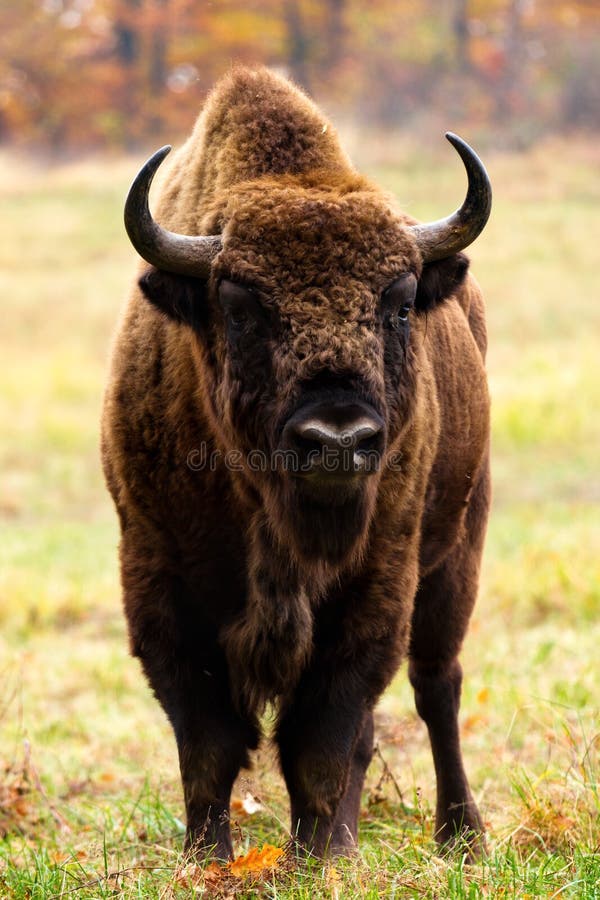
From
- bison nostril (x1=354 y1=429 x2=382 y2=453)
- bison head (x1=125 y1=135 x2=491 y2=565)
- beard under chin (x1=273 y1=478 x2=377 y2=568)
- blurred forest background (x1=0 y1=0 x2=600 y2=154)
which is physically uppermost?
blurred forest background (x1=0 y1=0 x2=600 y2=154)

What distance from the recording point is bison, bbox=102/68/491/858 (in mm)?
3998

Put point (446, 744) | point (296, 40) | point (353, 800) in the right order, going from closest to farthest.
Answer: point (353, 800), point (446, 744), point (296, 40)

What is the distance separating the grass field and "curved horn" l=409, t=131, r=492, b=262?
1959 millimetres

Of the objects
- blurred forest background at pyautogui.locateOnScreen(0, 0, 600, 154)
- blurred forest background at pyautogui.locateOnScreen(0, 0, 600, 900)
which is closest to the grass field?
blurred forest background at pyautogui.locateOnScreen(0, 0, 600, 900)

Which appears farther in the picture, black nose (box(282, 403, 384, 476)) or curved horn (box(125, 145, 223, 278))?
curved horn (box(125, 145, 223, 278))

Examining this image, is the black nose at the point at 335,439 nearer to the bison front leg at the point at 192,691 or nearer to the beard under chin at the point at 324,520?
the beard under chin at the point at 324,520

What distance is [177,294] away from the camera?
4.32 m

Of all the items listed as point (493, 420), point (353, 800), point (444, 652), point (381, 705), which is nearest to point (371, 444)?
point (353, 800)

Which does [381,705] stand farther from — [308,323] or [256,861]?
[308,323]

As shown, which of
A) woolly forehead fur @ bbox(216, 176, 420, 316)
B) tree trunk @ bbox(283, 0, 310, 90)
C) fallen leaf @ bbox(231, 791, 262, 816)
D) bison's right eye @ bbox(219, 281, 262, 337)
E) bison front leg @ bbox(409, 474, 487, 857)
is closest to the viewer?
woolly forehead fur @ bbox(216, 176, 420, 316)

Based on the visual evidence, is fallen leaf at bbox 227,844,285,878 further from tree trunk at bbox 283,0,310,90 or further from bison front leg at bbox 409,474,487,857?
tree trunk at bbox 283,0,310,90

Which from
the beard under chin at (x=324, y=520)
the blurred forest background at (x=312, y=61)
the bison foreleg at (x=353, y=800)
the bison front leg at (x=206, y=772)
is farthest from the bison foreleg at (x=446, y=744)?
the blurred forest background at (x=312, y=61)

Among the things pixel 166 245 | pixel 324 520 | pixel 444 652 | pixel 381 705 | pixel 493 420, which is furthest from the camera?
pixel 493 420

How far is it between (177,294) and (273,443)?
0.68 m
